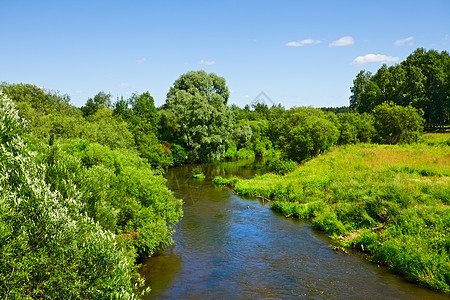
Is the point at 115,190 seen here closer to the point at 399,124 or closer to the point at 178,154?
the point at 178,154

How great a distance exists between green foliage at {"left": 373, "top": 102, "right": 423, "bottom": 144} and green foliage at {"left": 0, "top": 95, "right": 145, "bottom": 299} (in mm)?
64027

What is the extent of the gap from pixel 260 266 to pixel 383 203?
12.5 m

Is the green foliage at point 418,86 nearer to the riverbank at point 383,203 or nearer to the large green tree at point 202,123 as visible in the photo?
the riverbank at point 383,203

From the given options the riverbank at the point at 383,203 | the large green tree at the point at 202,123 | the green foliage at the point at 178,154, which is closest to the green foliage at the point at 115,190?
the riverbank at the point at 383,203

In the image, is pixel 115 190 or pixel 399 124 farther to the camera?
pixel 399 124

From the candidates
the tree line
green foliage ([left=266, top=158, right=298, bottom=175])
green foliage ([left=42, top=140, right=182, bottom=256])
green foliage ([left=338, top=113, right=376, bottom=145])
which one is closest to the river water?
the tree line

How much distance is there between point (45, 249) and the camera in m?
11.7

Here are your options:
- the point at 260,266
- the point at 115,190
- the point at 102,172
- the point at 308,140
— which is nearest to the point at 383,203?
the point at 260,266

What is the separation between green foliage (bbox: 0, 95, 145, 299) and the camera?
35.1 feet

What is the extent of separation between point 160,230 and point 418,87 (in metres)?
81.7

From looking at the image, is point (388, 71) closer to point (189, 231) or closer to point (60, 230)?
point (189, 231)

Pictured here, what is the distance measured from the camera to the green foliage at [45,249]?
35.1ft

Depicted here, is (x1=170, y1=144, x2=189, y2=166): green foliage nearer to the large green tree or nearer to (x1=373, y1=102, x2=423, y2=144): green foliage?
the large green tree

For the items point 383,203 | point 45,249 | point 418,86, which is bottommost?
point 383,203
